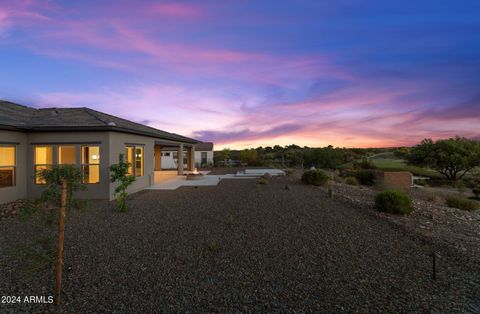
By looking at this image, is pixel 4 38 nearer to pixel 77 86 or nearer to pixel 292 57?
pixel 77 86

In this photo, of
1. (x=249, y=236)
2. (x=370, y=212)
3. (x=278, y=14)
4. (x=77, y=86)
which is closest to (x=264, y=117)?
(x=278, y=14)

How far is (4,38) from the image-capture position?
38.1ft

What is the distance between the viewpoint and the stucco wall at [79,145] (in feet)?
34.6

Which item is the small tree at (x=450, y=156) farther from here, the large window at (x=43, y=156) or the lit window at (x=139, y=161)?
the large window at (x=43, y=156)

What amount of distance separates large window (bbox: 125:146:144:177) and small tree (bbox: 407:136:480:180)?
31373 mm

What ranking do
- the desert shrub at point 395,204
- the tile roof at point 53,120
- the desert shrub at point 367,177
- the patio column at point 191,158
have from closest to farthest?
the desert shrub at point 395,204 < the tile roof at point 53,120 < the desert shrub at point 367,177 < the patio column at point 191,158

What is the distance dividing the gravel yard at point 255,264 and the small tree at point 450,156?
25.4 metres

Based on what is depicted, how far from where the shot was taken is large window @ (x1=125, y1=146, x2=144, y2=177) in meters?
12.6

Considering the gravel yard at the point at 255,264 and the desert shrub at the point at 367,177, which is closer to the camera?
the gravel yard at the point at 255,264

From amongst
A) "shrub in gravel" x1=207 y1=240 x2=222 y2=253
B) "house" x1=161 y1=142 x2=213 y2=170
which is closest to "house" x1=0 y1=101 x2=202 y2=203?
"shrub in gravel" x1=207 y1=240 x2=222 y2=253

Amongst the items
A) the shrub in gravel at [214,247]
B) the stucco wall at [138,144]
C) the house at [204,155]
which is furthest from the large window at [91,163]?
the house at [204,155]

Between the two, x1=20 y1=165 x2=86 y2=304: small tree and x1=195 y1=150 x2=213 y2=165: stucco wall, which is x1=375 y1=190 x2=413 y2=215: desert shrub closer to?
x1=20 y1=165 x2=86 y2=304: small tree

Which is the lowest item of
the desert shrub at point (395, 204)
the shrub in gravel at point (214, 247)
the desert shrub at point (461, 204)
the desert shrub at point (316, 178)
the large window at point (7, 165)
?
the desert shrub at point (461, 204)

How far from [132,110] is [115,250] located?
19.4 m
